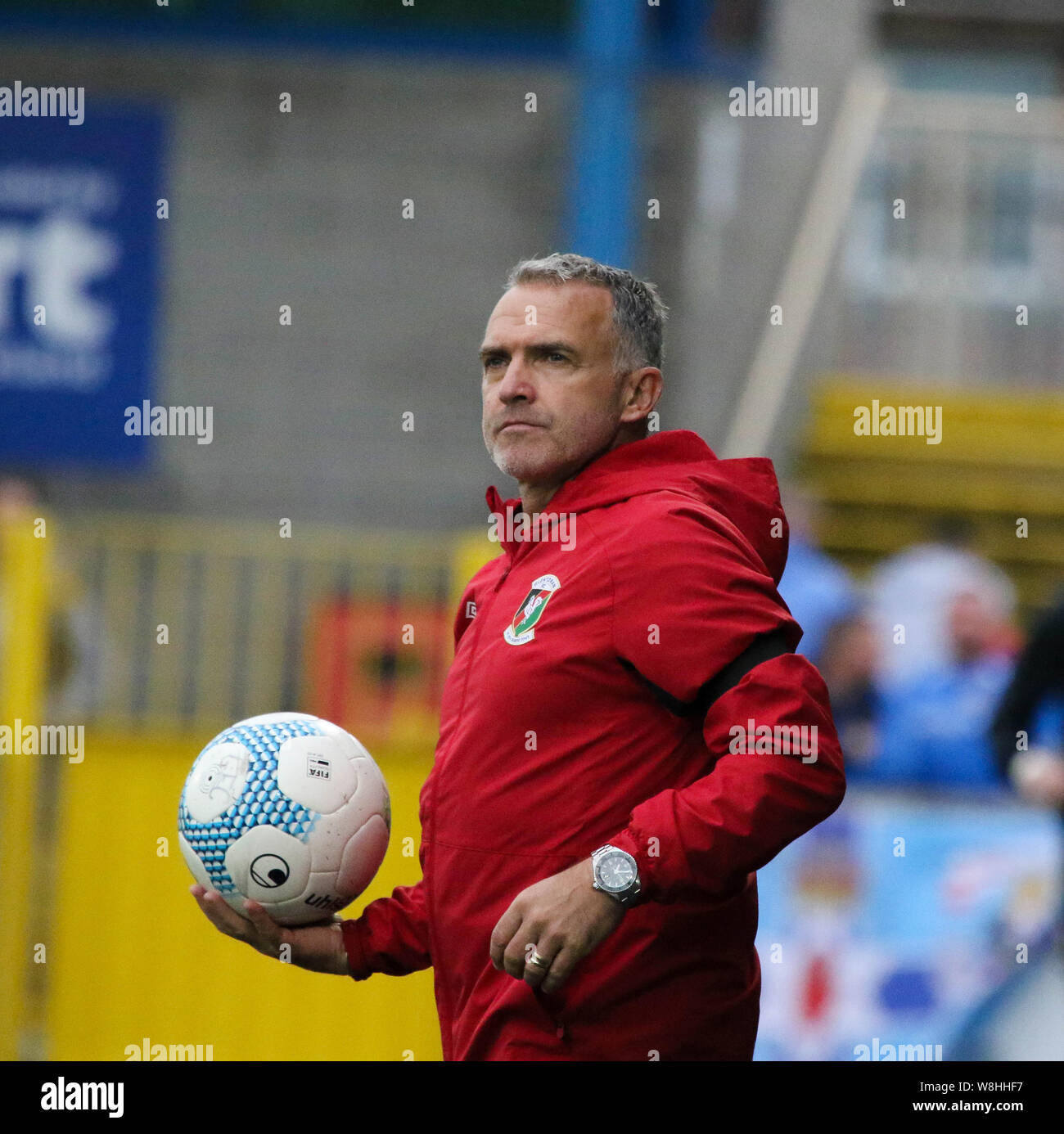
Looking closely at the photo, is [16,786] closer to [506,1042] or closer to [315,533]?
[315,533]

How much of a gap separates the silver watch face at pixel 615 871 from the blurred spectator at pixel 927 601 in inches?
225

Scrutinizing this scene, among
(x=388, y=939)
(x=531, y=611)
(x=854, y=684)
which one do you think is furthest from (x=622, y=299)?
(x=854, y=684)

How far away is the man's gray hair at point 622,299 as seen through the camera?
3514mm

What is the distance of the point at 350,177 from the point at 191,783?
10049 mm

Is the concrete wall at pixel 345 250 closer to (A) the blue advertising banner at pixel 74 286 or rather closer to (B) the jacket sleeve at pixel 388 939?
(A) the blue advertising banner at pixel 74 286

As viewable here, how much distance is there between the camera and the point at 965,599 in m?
9.01

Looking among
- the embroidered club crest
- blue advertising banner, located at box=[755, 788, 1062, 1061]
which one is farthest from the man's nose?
blue advertising banner, located at box=[755, 788, 1062, 1061]

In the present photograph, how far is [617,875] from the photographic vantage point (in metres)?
2.97

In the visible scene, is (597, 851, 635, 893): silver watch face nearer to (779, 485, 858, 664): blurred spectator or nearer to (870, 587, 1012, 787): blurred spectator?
(870, 587, 1012, 787): blurred spectator

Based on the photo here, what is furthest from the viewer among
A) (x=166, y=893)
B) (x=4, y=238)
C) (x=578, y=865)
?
(x=4, y=238)

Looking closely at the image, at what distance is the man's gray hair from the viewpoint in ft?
11.5

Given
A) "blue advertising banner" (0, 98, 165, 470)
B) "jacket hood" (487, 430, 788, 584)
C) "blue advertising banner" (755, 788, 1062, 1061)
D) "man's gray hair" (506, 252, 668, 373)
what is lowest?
"blue advertising banner" (755, 788, 1062, 1061)

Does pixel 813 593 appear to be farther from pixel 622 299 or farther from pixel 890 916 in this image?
pixel 622 299
